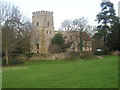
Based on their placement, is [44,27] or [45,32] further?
[44,27]

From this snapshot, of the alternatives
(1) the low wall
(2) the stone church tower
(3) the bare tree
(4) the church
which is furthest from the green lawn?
(2) the stone church tower

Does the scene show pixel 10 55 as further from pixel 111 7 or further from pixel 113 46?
pixel 111 7

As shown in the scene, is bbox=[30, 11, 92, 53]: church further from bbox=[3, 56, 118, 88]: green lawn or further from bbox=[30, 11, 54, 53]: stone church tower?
bbox=[3, 56, 118, 88]: green lawn

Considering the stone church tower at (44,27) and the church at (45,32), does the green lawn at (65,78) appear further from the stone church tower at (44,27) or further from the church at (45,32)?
the stone church tower at (44,27)

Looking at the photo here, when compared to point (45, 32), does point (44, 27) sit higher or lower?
higher

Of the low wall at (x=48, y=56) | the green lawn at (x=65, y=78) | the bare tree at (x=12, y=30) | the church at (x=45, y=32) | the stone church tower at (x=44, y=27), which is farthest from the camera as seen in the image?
the stone church tower at (x=44, y=27)

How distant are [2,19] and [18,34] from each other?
4.63m

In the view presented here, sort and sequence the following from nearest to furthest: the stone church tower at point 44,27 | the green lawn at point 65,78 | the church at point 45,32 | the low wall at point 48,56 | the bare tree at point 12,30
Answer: the green lawn at point 65,78, the bare tree at point 12,30, the low wall at point 48,56, the church at point 45,32, the stone church tower at point 44,27

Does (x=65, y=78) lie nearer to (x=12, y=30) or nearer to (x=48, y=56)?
(x=12, y=30)

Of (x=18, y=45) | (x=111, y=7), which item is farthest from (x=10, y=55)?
(x=111, y=7)

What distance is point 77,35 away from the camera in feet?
191

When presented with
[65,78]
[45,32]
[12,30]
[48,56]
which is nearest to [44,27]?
[45,32]

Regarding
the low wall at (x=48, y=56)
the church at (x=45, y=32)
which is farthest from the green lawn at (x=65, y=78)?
the church at (x=45, y=32)

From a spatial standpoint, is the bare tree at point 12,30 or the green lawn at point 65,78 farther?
the bare tree at point 12,30
